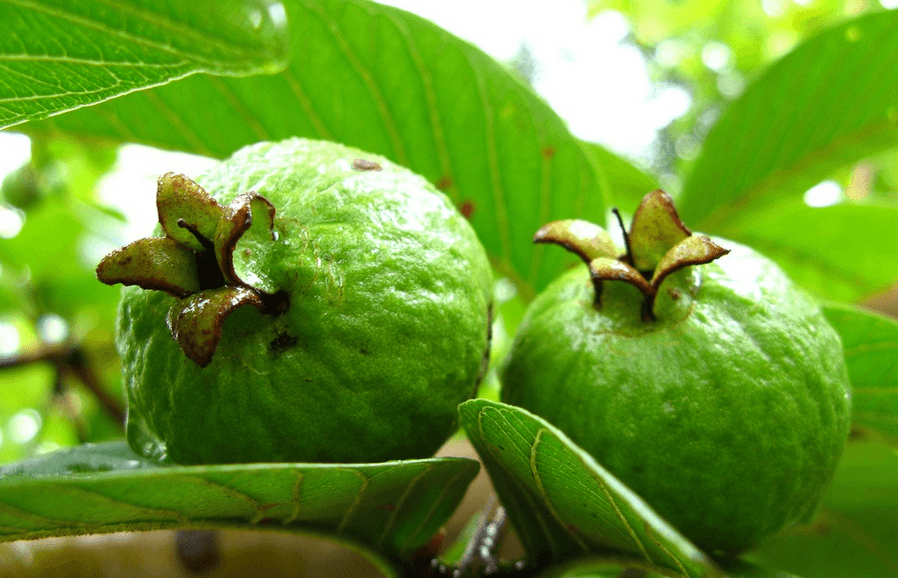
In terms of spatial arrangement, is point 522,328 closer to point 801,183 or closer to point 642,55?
point 801,183

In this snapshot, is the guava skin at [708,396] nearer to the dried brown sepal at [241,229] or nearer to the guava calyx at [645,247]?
the guava calyx at [645,247]

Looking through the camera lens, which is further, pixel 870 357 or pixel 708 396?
pixel 870 357

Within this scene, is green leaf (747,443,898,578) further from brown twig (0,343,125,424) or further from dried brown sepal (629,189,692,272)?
brown twig (0,343,125,424)

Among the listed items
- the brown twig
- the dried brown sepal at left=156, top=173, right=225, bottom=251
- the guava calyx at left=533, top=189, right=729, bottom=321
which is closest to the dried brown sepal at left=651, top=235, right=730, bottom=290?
the guava calyx at left=533, top=189, right=729, bottom=321

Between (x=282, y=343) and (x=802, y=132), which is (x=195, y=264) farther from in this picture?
(x=802, y=132)

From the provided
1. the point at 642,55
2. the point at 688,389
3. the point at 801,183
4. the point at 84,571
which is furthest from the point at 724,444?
the point at 642,55

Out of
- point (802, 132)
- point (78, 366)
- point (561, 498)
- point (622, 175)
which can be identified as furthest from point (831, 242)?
point (78, 366)
